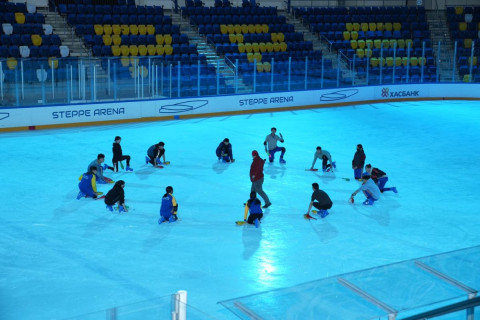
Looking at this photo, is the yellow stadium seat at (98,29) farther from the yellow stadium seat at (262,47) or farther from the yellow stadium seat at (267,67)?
the yellow stadium seat at (262,47)

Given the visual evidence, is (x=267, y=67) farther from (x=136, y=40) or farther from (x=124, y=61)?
(x=124, y=61)

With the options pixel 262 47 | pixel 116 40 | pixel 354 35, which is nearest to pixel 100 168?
pixel 116 40

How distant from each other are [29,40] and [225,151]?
13.4 m

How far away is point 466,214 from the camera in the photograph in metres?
14.4

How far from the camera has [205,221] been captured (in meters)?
13.7

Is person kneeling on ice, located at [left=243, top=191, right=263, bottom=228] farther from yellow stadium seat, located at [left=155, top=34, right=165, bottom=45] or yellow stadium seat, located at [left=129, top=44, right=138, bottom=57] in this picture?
yellow stadium seat, located at [left=155, top=34, right=165, bottom=45]

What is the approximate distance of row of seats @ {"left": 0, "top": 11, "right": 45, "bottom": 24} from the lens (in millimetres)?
29156

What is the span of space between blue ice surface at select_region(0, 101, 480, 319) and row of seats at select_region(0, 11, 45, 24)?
8.02 metres

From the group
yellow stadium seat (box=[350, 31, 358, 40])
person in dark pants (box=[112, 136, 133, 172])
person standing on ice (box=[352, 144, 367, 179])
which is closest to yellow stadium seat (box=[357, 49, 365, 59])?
yellow stadium seat (box=[350, 31, 358, 40])

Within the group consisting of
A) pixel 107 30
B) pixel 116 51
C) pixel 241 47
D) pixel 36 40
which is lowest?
pixel 116 51

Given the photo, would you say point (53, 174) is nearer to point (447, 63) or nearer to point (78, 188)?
point (78, 188)

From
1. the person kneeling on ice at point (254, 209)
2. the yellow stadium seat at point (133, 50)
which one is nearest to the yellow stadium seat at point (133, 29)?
the yellow stadium seat at point (133, 50)

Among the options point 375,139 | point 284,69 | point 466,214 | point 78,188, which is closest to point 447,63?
point 284,69

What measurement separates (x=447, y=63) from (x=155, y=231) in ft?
88.6
